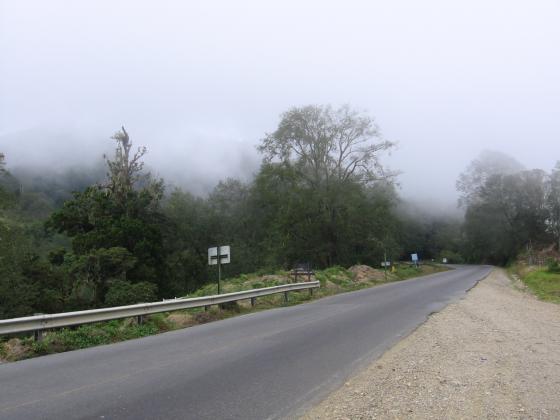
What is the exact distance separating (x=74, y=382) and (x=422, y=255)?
122 metres

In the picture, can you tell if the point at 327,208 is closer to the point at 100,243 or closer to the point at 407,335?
the point at 100,243

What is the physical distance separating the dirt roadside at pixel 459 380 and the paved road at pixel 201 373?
46 cm

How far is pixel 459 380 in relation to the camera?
700 centimetres

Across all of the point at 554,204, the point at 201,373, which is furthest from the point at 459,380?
the point at 554,204

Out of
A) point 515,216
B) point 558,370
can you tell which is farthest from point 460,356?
point 515,216

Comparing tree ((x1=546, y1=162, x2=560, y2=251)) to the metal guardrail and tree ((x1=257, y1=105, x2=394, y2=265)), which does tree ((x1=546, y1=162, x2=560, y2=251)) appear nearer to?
tree ((x1=257, y1=105, x2=394, y2=265))

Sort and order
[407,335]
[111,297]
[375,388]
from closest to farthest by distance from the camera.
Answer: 1. [375,388]
2. [407,335]
3. [111,297]

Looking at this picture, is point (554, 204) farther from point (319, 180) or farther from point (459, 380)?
point (459, 380)

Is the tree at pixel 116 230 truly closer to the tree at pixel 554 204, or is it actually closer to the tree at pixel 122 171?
the tree at pixel 122 171

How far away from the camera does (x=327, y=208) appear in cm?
4700

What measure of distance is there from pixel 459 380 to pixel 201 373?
3.72 metres

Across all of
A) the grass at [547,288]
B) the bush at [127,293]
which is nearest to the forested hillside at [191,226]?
the bush at [127,293]

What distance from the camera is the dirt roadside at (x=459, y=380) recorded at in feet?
18.5

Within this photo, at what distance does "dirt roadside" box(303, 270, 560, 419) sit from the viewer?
5641 millimetres
